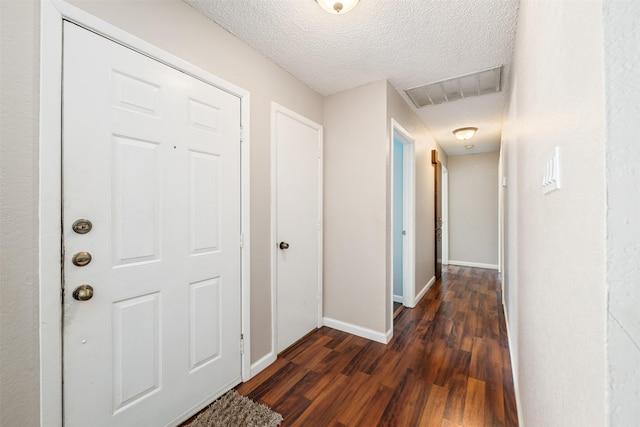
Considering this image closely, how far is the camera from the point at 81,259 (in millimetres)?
1135

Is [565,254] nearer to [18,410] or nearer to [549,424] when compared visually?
[549,424]

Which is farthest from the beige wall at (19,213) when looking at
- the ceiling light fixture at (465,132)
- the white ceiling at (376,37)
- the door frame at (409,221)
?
the ceiling light fixture at (465,132)

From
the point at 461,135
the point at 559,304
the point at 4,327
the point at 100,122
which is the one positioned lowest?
the point at 4,327

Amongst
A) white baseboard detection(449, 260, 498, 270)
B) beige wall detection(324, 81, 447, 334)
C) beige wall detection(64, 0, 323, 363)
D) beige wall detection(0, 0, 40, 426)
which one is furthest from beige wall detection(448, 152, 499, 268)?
beige wall detection(0, 0, 40, 426)

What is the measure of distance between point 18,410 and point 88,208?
31.7 inches

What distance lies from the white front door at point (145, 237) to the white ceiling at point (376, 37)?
0.51 metres

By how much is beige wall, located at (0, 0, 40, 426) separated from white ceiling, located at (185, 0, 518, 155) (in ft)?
2.92

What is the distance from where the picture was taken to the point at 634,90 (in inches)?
14.2

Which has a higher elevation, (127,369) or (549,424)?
(549,424)

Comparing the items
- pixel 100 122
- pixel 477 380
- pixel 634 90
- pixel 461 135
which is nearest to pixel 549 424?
pixel 634 90

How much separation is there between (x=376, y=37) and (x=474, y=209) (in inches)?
192

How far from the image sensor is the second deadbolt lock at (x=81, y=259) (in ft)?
3.68

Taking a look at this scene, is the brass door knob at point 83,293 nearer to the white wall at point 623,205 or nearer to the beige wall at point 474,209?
the white wall at point 623,205

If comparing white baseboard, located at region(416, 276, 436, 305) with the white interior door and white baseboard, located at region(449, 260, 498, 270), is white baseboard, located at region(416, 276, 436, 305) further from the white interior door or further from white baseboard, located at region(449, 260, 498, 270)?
white baseboard, located at region(449, 260, 498, 270)
